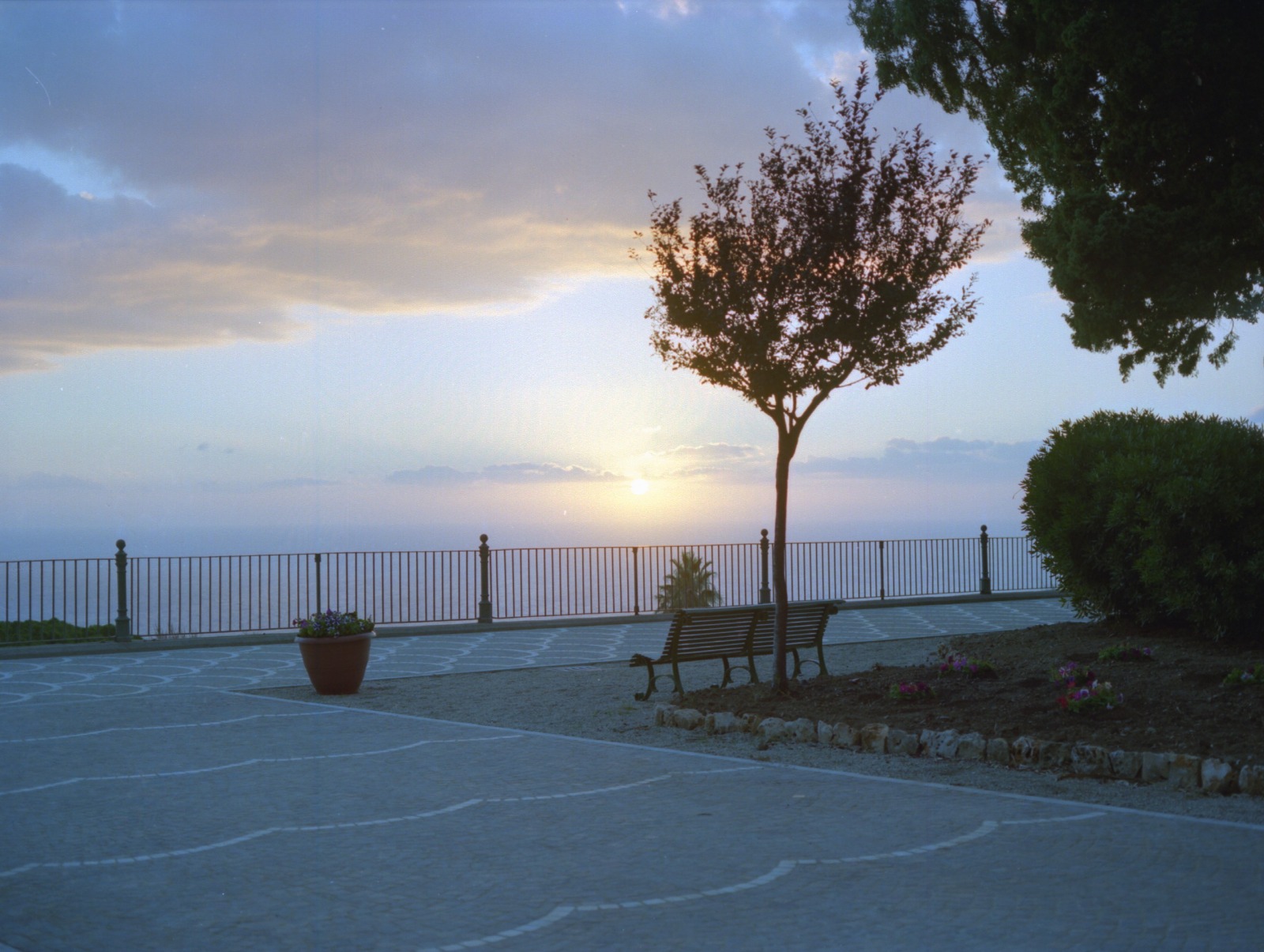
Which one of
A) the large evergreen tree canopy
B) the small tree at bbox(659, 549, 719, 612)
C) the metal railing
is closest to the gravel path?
the metal railing

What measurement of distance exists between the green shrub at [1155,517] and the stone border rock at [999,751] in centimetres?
528

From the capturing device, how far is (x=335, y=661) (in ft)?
41.0

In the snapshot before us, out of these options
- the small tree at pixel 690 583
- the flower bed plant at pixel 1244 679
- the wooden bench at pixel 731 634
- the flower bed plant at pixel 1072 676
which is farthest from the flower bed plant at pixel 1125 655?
the small tree at pixel 690 583

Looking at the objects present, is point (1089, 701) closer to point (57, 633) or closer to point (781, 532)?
point (781, 532)

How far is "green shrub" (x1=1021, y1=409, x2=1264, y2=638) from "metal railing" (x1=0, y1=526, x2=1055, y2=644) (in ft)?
15.1

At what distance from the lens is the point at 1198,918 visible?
466 cm

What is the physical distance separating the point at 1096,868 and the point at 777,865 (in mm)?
1408

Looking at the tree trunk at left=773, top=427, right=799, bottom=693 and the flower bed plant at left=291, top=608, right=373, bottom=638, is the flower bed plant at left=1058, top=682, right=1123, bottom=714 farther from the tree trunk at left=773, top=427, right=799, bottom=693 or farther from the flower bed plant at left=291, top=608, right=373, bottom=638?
the flower bed plant at left=291, top=608, right=373, bottom=638

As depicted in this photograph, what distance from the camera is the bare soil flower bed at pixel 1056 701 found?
26.6 ft

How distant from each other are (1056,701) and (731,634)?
377 centimetres

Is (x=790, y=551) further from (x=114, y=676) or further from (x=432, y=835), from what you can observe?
(x=432, y=835)

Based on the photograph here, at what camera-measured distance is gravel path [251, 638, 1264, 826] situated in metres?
7.16

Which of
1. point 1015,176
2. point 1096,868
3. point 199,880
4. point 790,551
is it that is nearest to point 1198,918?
point 1096,868

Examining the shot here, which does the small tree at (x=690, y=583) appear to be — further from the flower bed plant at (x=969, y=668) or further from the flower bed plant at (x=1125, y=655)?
the flower bed plant at (x=969, y=668)
